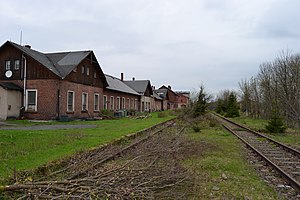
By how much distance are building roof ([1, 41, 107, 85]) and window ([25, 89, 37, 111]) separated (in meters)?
2.54

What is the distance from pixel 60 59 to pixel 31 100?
5.43 m

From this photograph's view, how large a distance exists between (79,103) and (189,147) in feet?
61.8

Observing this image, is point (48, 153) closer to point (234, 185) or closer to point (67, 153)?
point (67, 153)

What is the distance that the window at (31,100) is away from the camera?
25547 mm

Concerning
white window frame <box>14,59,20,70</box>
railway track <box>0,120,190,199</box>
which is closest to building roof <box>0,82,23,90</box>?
white window frame <box>14,59,20,70</box>

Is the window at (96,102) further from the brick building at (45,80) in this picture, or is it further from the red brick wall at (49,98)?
the red brick wall at (49,98)

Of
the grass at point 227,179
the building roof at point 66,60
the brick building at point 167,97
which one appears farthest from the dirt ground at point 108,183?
the brick building at point 167,97

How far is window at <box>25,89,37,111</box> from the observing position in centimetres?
2555

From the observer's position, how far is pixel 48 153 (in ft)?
29.1

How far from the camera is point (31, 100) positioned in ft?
84.4

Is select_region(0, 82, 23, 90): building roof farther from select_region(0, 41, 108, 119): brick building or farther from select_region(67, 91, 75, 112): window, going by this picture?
select_region(67, 91, 75, 112): window

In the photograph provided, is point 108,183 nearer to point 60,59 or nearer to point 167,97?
point 60,59

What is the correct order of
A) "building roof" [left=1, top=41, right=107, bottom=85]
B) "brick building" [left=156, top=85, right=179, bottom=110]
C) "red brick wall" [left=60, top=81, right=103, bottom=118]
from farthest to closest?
"brick building" [left=156, top=85, right=179, bottom=110], "building roof" [left=1, top=41, right=107, bottom=85], "red brick wall" [left=60, top=81, right=103, bottom=118]

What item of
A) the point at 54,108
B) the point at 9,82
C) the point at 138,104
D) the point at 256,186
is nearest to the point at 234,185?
the point at 256,186
